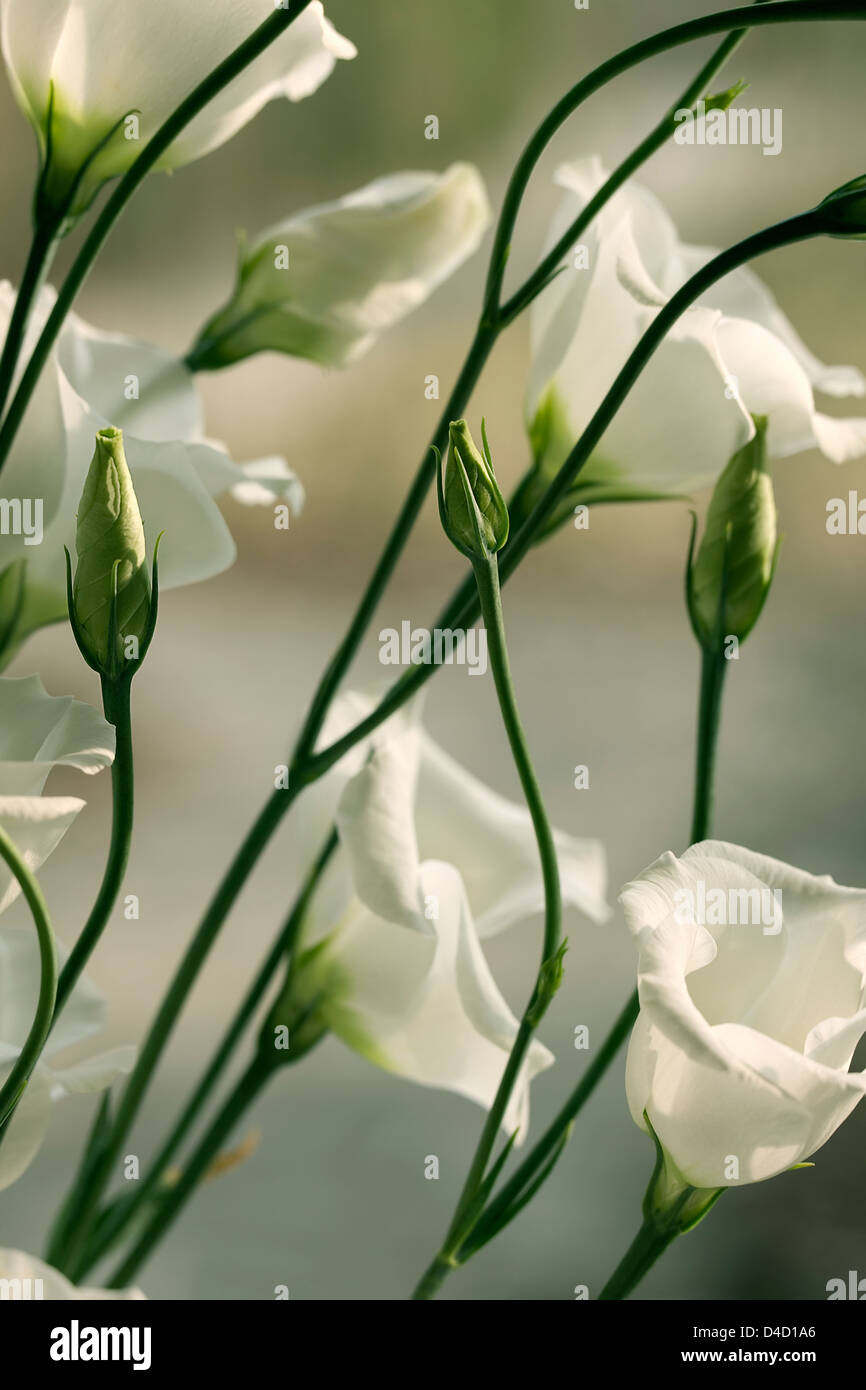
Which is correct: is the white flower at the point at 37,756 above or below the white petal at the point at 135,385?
below

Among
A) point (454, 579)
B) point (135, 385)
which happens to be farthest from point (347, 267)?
point (454, 579)

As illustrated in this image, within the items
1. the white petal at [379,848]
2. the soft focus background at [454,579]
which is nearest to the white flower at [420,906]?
the white petal at [379,848]

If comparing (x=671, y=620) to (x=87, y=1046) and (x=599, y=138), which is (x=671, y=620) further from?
(x=87, y=1046)

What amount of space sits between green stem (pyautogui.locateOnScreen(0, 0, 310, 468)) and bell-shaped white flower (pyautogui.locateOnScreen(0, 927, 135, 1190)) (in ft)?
0.23

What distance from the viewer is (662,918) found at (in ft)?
0.49

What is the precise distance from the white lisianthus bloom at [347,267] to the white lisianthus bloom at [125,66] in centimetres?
2

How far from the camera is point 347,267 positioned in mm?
208

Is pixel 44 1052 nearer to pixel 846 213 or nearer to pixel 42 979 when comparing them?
pixel 42 979

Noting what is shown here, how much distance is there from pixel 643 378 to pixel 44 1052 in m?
0.13

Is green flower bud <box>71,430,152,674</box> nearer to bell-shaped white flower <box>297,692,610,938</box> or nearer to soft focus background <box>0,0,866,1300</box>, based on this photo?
bell-shaped white flower <box>297,692,610,938</box>

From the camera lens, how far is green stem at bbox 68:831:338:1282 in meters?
0.21

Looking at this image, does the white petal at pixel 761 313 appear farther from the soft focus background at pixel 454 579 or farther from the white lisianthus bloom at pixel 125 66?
the soft focus background at pixel 454 579

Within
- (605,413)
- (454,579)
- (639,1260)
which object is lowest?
(639,1260)

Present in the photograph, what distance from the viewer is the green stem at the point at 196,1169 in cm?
20
